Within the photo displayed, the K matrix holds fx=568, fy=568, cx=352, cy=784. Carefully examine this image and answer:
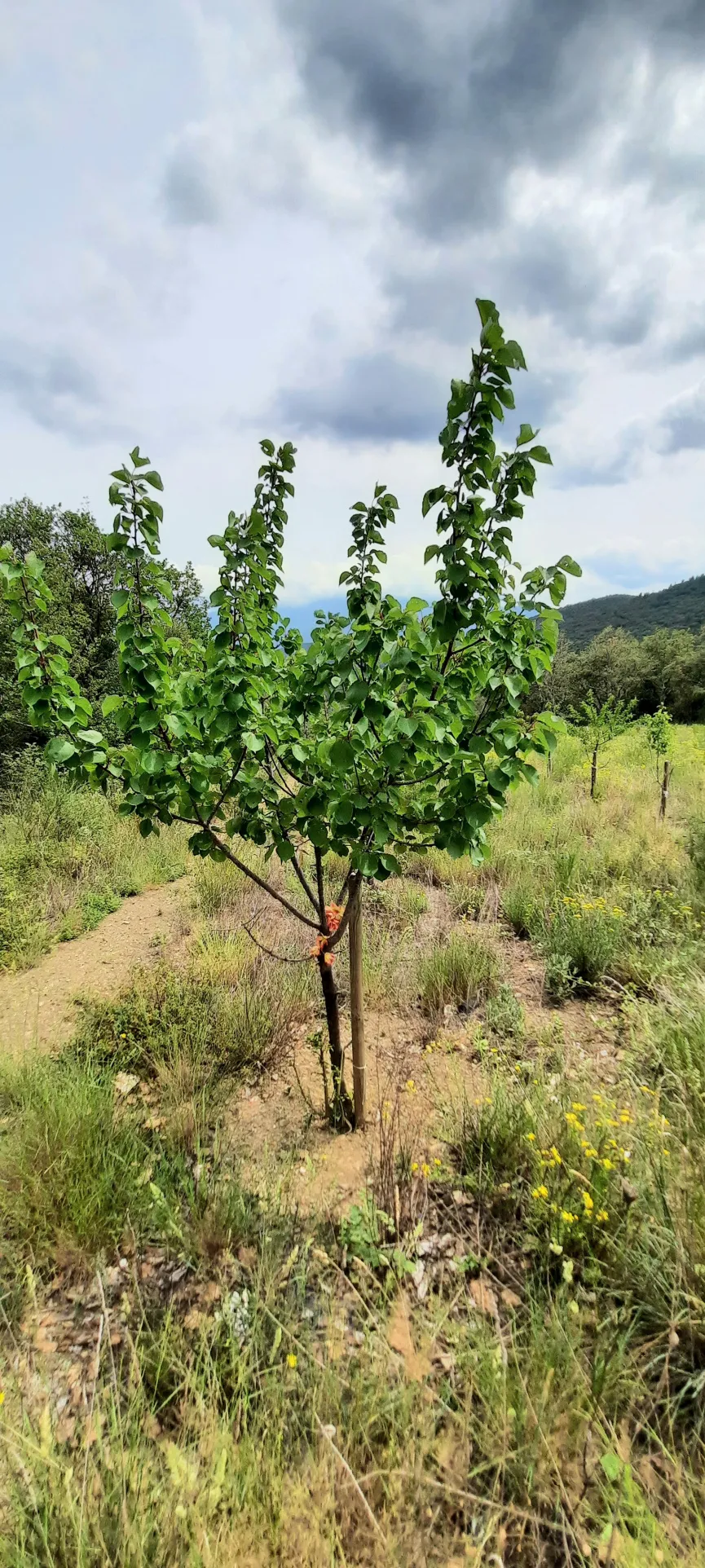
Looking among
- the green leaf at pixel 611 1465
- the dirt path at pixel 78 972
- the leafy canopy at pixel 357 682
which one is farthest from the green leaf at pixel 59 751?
the green leaf at pixel 611 1465

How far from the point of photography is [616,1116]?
2541 mm

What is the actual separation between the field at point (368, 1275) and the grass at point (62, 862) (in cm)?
206

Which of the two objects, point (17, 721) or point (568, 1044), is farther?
point (17, 721)

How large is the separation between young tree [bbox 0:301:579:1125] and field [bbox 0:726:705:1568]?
4.32 ft

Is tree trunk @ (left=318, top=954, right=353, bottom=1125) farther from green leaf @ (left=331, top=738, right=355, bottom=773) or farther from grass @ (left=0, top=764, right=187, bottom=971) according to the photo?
grass @ (left=0, top=764, right=187, bottom=971)

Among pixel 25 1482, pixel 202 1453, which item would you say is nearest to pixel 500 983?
pixel 202 1453

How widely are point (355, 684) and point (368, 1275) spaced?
208 centimetres

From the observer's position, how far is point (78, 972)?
4863mm

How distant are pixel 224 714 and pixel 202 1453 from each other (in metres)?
1.95

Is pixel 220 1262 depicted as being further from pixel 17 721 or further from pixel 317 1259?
pixel 17 721

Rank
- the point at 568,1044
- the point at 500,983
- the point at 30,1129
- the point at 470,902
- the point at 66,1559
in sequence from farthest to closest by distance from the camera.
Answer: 1. the point at 470,902
2. the point at 500,983
3. the point at 568,1044
4. the point at 30,1129
5. the point at 66,1559

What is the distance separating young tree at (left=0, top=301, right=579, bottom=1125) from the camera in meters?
1.76

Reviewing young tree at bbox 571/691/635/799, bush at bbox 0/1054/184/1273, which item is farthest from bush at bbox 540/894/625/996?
young tree at bbox 571/691/635/799

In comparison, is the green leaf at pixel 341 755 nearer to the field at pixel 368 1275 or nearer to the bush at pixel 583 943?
A: the field at pixel 368 1275
